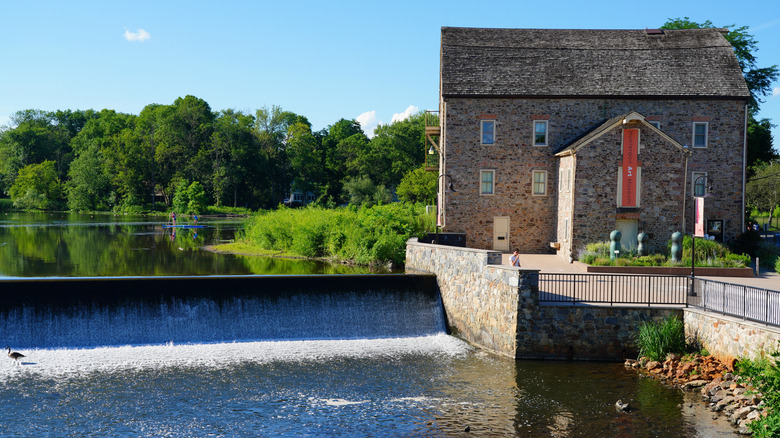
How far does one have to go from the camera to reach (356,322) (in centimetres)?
2269

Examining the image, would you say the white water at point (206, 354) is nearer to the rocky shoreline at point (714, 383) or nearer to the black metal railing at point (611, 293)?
the black metal railing at point (611, 293)

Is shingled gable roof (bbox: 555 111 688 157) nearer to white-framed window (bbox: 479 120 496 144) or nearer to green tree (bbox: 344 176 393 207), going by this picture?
white-framed window (bbox: 479 120 496 144)

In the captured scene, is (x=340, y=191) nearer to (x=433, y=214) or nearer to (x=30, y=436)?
(x=433, y=214)

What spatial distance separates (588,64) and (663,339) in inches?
739

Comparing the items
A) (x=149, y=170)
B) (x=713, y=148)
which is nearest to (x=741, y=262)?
(x=713, y=148)

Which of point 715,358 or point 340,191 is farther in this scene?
point 340,191

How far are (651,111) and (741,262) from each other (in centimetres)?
887

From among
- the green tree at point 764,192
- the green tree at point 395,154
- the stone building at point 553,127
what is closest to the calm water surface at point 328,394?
the stone building at point 553,127

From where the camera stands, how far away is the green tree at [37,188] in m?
96.4

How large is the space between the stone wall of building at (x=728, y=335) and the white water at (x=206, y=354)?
6.52 m

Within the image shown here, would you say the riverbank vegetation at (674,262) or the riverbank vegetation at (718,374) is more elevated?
the riverbank vegetation at (674,262)

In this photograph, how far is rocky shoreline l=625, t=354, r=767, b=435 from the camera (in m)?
14.9

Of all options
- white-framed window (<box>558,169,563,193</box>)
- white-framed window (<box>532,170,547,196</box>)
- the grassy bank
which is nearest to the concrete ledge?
white-framed window (<box>558,169,563,193</box>)

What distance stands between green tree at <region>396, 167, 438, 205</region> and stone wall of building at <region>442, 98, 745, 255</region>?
1627 inches
